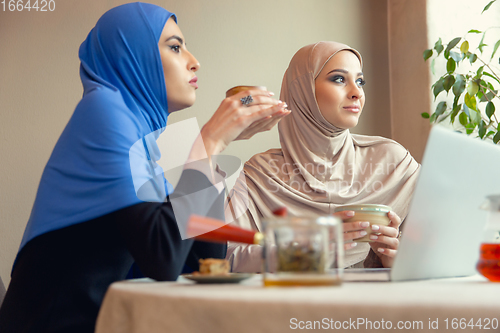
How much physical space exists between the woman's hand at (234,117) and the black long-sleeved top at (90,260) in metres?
0.15

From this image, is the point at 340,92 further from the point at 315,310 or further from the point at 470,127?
the point at 315,310

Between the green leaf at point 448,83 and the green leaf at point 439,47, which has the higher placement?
the green leaf at point 439,47

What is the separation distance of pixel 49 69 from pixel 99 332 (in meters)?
1.97

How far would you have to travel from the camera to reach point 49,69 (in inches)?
90.7

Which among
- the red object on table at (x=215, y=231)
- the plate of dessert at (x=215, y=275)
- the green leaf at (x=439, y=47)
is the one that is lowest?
the plate of dessert at (x=215, y=275)

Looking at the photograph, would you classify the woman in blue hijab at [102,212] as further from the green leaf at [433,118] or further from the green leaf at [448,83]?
the green leaf at [433,118]

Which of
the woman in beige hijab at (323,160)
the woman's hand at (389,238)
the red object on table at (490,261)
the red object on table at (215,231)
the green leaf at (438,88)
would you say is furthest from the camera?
the green leaf at (438,88)

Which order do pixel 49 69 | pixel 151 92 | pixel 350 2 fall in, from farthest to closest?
pixel 350 2 → pixel 49 69 → pixel 151 92

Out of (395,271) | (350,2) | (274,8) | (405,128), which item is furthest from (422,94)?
(395,271)

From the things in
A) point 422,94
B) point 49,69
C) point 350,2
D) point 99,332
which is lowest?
point 99,332

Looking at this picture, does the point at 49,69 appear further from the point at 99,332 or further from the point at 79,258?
the point at 99,332

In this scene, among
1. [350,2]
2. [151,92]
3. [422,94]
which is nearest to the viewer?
[151,92]

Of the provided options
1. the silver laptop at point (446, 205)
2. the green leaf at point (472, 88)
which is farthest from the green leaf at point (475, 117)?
the silver laptop at point (446, 205)

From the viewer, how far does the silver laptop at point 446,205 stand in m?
0.69
